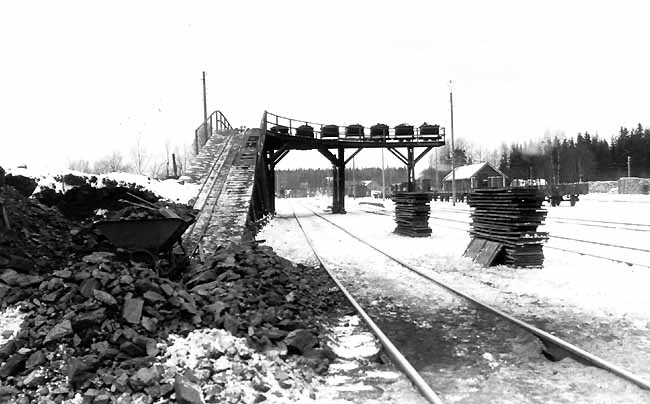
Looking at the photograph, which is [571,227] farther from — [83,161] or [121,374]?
[83,161]

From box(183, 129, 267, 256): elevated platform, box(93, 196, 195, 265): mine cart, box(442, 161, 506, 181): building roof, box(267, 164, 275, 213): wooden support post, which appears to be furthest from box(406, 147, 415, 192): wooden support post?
box(442, 161, 506, 181): building roof

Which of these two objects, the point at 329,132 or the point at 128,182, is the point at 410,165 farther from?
the point at 128,182

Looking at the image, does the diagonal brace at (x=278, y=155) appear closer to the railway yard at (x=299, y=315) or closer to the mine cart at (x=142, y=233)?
the railway yard at (x=299, y=315)

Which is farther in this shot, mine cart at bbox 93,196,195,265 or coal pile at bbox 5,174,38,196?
coal pile at bbox 5,174,38,196

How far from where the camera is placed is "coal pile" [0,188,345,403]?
4.73 metres

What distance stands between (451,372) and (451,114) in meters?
43.0

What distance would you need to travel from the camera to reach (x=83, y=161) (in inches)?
2660

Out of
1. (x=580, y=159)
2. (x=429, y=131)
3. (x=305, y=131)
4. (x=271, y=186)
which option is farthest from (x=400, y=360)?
(x=580, y=159)

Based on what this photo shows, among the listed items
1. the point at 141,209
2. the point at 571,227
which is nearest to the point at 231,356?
the point at 141,209

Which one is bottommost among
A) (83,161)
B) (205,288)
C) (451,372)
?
(451,372)

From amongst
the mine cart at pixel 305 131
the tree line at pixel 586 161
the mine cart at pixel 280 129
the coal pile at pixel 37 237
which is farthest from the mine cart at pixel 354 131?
the tree line at pixel 586 161

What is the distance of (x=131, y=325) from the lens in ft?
18.8

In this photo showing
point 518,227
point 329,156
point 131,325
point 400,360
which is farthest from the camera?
point 329,156

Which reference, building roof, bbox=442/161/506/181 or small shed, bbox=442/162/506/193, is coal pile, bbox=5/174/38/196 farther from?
building roof, bbox=442/161/506/181
